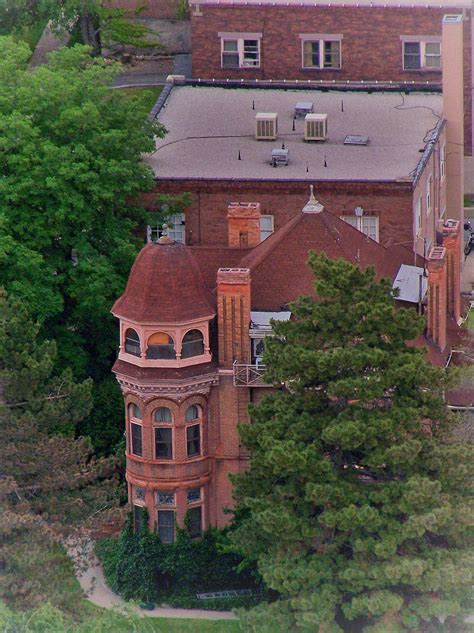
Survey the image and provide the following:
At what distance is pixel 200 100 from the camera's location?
125 m

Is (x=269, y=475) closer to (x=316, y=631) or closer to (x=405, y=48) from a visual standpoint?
(x=316, y=631)

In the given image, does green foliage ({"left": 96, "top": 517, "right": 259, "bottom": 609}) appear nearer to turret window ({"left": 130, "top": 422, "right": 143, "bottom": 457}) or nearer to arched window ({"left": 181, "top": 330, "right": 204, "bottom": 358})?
turret window ({"left": 130, "top": 422, "right": 143, "bottom": 457})

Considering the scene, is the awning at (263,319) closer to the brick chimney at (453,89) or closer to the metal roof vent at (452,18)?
the brick chimney at (453,89)

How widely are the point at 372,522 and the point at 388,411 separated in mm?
3729

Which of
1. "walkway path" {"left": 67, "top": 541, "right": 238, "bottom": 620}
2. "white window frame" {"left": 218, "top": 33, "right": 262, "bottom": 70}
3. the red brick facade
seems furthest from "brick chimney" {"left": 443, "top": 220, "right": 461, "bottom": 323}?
"white window frame" {"left": 218, "top": 33, "right": 262, "bottom": 70}

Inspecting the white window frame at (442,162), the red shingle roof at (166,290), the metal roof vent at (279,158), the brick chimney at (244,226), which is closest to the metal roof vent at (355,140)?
the metal roof vent at (279,158)

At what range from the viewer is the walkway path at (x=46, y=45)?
471ft

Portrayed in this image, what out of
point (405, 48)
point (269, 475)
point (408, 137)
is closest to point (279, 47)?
point (405, 48)

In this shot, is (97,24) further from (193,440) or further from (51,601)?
(51,601)

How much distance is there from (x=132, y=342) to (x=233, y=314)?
365cm

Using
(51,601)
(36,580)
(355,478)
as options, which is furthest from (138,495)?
(355,478)

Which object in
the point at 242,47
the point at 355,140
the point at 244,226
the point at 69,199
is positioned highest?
the point at 242,47

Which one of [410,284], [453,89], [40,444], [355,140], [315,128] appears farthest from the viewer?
[453,89]

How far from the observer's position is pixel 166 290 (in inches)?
3762
